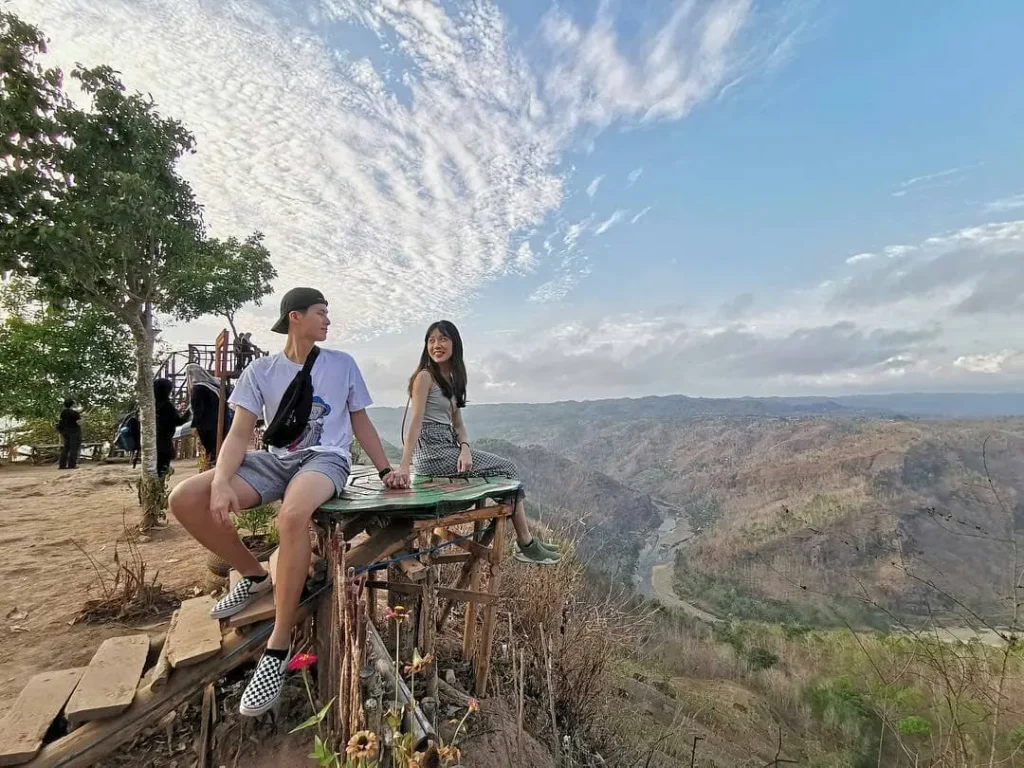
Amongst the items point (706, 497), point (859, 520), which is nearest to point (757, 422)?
point (706, 497)

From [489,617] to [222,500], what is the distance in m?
1.81

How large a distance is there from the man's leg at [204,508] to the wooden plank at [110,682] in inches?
25.2

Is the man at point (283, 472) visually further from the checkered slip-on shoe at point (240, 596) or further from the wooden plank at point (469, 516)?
the wooden plank at point (469, 516)

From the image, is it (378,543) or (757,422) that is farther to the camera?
(757,422)

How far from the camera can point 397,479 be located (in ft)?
9.37

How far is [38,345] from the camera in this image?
14359mm

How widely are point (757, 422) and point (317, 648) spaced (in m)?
124

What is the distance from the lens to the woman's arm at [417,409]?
3129mm

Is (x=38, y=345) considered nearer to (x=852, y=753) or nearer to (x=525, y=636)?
(x=525, y=636)

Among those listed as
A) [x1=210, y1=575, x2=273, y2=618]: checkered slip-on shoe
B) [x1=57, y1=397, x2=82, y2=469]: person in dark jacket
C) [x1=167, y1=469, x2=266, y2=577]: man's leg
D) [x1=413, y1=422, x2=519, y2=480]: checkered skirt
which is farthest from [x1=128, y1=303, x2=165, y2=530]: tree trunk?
[x1=57, y1=397, x2=82, y2=469]: person in dark jacket

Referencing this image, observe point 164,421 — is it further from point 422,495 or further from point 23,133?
point 422,495

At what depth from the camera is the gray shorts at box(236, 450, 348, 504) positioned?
7.48 ft

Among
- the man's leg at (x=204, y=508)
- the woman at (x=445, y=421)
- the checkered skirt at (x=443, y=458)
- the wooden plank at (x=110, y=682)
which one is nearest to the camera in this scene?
the wooden plank at (x=110, y=682)

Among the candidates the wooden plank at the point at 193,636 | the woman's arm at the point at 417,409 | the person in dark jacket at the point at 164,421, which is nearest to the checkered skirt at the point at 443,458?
the woman's arm at the point at 417,409
